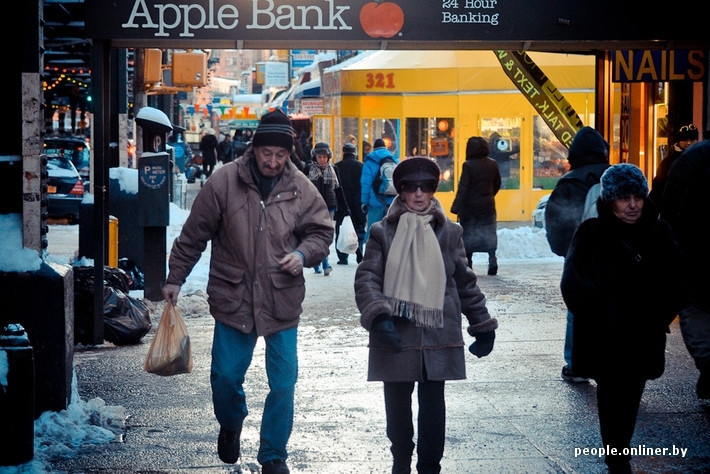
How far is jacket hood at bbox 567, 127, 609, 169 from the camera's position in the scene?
7582mm

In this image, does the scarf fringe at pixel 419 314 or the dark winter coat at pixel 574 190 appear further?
the dark winter coat at pixel 574 190

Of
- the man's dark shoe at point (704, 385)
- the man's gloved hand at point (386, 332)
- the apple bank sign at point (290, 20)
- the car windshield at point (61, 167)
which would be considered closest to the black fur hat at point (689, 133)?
the apple bank sign at point (290, 20)

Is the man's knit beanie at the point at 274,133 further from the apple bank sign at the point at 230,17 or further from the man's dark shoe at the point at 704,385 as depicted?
the apple bank sign at the point at 230,17

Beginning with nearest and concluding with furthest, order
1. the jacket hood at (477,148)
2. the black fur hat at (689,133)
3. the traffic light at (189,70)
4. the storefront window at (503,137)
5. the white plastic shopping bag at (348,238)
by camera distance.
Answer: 1. the black fur hat at (689,133)
2. the white plastic shopping bag at (348,238)
3. the jacket hood at (477,148)
4. the traffic light at (189,70)
5. the storefront window at (503,137)

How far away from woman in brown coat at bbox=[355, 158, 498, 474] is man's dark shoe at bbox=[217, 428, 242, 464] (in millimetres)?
854

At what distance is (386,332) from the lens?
505 cm

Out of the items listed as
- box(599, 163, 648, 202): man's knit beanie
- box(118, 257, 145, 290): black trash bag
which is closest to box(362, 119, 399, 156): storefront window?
box(118, 257, 145, 290): black trash bag

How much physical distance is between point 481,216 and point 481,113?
30.0 ft

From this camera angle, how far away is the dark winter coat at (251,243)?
18.0 feet

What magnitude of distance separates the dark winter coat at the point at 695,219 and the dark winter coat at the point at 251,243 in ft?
7.74

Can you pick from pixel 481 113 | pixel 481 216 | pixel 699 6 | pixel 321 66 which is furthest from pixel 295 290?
pixel 321 66

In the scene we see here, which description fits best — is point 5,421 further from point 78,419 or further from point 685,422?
point 685,422

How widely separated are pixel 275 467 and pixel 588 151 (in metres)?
3.39

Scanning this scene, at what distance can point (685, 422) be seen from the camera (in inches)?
262
